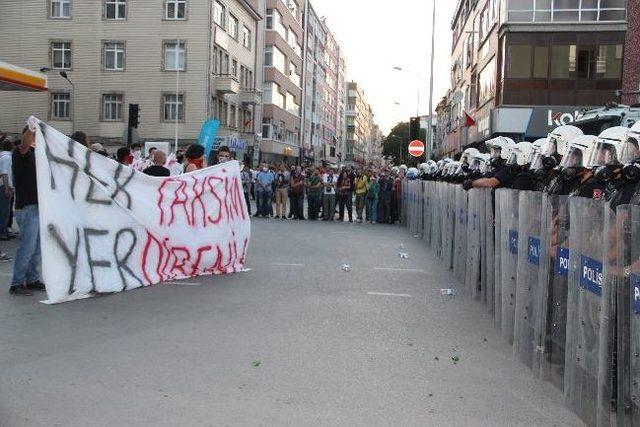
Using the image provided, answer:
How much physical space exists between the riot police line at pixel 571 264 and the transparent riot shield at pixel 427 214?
6.16m

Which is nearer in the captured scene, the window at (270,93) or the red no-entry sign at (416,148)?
the red no-entry sign at (416,148)

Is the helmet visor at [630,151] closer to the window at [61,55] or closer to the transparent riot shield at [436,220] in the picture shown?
the transparent riot shield at [436,220]

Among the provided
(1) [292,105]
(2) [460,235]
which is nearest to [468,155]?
(2) [460,235]

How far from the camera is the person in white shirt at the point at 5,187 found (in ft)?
39.8

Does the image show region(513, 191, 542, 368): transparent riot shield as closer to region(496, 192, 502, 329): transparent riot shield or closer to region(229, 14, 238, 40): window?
region(496, 192, 502, 329): transparent riot shield

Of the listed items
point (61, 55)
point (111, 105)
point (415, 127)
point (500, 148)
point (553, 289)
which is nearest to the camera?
point (553, 289)

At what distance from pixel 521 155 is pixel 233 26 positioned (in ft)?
144

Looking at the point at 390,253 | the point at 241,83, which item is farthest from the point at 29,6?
the point at 390,253

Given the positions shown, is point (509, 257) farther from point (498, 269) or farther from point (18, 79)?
point (18, 79)

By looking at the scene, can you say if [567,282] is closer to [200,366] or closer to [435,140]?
[200,366]

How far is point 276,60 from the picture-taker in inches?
2414

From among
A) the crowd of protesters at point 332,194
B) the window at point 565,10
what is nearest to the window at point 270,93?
the window at point 565,10

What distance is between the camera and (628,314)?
3.71 meters

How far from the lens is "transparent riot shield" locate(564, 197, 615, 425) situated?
3.98 metres
